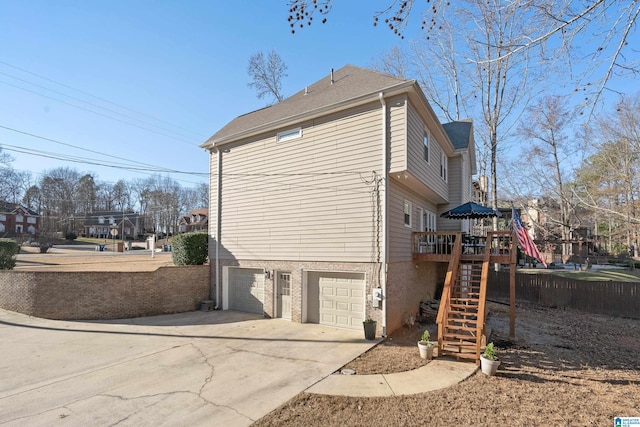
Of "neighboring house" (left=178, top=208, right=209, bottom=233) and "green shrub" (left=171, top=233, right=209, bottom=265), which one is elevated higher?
"neighboring house" (left=178, top=208, right=209, bottom=233)

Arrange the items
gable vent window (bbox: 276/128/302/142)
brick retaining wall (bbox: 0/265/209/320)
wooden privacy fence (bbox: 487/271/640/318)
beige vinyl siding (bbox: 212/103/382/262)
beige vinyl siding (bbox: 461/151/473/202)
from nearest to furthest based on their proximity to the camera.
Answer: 1. beige vinyl siding (bbox: 212/103/382/262)
2. brick retaining wall (bbox: 0/265/209/320)
3. gable vent window (bbox: 276/128/302/142)
4. wooden privacy fence (bbox: 487/271/640/318)
5. beige vinyl siding (bbox: 461/151/473/202)

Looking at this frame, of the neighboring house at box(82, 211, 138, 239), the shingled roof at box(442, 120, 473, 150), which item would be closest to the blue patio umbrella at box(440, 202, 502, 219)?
the shingled roof at box(442, 120, 473, 150)

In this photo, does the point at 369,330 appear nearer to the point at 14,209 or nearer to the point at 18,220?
the point at 14,209

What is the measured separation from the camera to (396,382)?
647 centimetres

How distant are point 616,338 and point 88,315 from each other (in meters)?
17.6

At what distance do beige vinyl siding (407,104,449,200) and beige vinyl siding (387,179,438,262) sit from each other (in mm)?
721

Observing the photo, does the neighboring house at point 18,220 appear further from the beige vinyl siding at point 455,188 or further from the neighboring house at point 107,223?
the beige vinyl siding at point 455,188

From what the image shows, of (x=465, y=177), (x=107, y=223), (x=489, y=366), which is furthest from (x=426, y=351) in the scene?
(x=107, y=223)

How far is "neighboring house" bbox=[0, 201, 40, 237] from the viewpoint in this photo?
58.4 metres

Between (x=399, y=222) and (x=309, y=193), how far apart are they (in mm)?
3187

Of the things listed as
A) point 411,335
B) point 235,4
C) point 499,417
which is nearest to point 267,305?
point 411,335

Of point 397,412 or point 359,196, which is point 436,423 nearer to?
point 397,412

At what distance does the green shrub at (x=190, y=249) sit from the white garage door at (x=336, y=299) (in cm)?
562

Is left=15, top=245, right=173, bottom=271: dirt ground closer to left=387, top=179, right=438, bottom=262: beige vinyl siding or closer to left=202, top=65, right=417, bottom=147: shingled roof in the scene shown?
left=202, top=65, right=417, bottom=147: shingled roof
